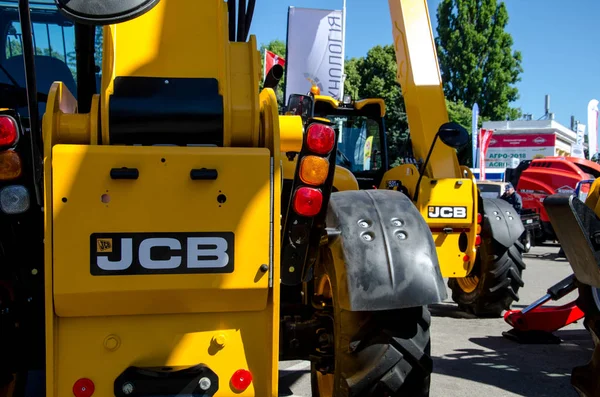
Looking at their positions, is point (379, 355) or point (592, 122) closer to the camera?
point (379, 355)

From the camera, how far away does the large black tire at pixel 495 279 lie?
8047mm

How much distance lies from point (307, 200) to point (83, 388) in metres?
1.25

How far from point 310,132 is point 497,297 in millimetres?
6028

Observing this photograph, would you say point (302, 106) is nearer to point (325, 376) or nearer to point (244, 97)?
point (244, 97)

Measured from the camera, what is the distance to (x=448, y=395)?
5047mm

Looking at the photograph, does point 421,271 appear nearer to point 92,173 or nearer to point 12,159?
point 92,173

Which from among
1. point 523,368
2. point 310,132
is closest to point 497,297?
point 523,368

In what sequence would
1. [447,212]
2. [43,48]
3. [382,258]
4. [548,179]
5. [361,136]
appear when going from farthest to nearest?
[548,179] < [361,136] < [447,212] < [43,48] < [382,258]

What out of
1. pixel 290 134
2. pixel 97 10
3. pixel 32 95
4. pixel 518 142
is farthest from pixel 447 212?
pixel 518 142

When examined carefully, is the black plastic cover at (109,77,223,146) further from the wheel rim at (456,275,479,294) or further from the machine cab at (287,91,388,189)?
the wheel rim at (456,275,479,294)

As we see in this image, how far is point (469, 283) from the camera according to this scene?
8.71 meters

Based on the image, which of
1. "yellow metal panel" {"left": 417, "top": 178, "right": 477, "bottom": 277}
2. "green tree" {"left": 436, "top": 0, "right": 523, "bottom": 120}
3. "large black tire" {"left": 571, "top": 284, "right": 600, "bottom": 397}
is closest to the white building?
"green tree" {"left": 436, "top": 0, "right": 523, "bottom": 120}

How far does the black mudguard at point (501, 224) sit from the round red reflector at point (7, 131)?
21.2 feet

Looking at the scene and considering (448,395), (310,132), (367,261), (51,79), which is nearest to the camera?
(310,132)
